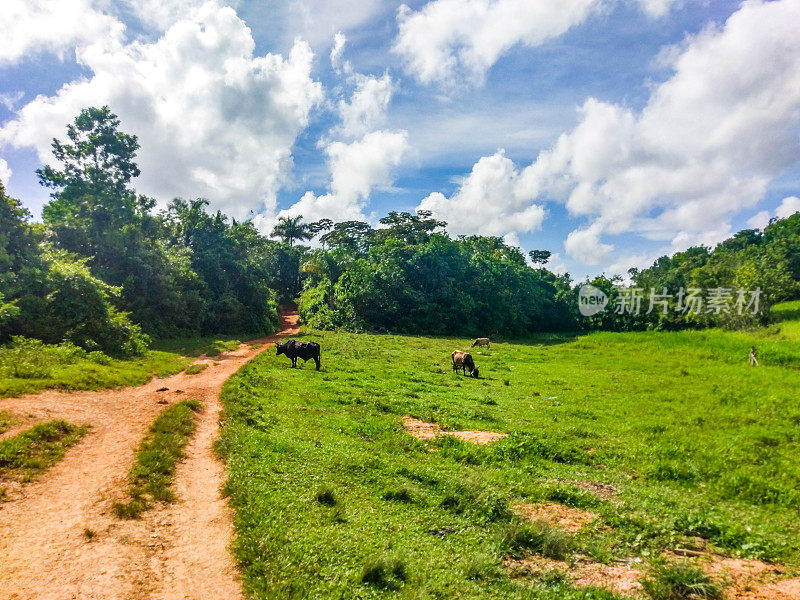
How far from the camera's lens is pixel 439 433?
11242 mm

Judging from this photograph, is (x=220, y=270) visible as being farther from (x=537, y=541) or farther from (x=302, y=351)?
(x=537, y=541)

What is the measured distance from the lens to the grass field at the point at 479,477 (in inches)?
211

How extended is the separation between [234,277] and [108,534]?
103 feet

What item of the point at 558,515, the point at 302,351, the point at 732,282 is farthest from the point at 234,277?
the point at 732,282

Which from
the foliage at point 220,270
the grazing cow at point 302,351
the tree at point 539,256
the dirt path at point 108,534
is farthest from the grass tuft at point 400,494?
the tree at point 539,256

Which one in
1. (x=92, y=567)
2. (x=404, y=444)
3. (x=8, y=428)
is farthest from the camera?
(x=404, y=444)

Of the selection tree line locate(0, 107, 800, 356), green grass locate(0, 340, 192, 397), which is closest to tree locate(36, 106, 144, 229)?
tree line locate(0, 107, 800, 356)

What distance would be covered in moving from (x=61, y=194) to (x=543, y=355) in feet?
108

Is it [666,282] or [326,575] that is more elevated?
[666,282]

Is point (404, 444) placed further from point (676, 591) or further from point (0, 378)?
point (0, 378)

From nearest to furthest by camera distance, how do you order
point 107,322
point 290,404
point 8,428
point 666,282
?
1. point 8,428
2. point 290,404
3. point 107,322
4. point 666,282

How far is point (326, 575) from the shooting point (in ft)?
16.6

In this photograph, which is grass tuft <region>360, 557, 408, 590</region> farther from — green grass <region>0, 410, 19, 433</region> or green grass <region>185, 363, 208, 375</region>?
green grass <region>185, 363, 208, 375</region>

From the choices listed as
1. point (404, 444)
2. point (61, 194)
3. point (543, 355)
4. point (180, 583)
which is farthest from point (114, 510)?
point (543, 355)
